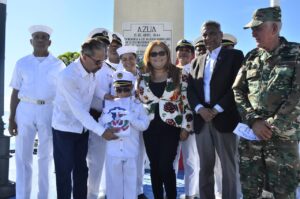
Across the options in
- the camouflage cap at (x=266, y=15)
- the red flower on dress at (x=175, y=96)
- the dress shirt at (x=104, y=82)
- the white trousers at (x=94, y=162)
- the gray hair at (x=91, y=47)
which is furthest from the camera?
the white trousers at (x=94, y=162)

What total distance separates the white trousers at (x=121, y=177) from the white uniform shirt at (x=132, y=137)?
0.07 m

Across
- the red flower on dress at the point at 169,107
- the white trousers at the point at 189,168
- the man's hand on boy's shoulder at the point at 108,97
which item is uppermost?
the man's hand on boy's shoulder at the point at 108,97

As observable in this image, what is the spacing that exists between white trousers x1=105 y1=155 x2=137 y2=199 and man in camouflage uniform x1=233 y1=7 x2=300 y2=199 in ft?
3.90

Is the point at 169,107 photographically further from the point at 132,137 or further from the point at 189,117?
the point at 132,137

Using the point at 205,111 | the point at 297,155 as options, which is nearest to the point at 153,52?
the point at 205,111

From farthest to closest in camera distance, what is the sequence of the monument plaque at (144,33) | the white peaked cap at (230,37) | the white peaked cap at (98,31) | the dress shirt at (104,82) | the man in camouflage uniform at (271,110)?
the monument plaque at (144,33), the white peaked cap at (230,37), the white peaked cap at (98,31), the dress shirt at (104,82), the man in camouflage uniform at (271,110)

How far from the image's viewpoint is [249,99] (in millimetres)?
3367

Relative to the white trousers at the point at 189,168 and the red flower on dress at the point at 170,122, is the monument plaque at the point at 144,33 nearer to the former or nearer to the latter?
the white trousers at the point at 189,168

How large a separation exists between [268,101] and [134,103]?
146 centimetres

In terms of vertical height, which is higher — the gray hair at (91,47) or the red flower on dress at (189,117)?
the gray hair at (91,47)

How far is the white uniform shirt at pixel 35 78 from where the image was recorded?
4.20 m

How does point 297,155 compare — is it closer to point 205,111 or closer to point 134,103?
point 205,111

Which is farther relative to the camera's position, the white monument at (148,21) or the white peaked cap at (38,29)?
the white monument at (148,21)

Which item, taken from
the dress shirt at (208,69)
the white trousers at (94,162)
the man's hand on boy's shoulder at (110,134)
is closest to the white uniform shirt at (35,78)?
the white trousers at (94,162)
